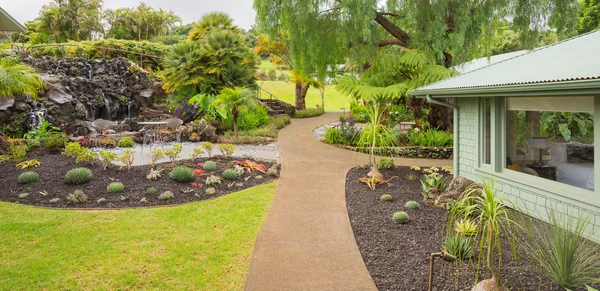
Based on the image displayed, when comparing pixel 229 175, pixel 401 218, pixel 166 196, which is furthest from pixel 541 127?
pixel 166 196

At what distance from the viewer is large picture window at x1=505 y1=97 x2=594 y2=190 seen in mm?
4957

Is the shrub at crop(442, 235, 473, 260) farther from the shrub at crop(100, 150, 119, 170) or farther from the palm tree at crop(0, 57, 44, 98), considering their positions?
the palm tree at crop(0, 57, 44, 98)

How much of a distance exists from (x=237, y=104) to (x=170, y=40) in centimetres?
3410

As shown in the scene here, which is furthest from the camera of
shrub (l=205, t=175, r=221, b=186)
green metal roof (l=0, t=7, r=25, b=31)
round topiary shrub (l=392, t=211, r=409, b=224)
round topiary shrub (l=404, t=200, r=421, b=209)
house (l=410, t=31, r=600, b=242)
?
green metal roof (l=0, t=7, r=25, b=31)

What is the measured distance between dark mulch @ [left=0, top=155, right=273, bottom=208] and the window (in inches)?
174

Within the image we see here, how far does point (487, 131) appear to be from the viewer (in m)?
6.76

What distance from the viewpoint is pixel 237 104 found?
13.2 meters

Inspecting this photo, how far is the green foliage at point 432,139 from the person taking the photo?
12.4 metres

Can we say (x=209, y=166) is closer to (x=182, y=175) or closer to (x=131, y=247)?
(x=182, y=175)

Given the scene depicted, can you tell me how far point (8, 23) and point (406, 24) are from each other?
11.5 metres

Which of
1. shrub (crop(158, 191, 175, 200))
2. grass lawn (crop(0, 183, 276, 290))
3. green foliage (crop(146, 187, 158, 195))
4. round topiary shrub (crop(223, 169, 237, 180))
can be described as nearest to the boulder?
grass lawn (crop(0, 183, 276, 290))

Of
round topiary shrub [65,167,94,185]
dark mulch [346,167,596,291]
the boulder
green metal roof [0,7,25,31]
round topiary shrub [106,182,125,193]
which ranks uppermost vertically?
green metal roof [0,7,25,31]

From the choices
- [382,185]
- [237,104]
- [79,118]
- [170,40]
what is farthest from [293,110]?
[170,40]

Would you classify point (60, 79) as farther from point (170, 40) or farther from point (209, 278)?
point (170, 40)
